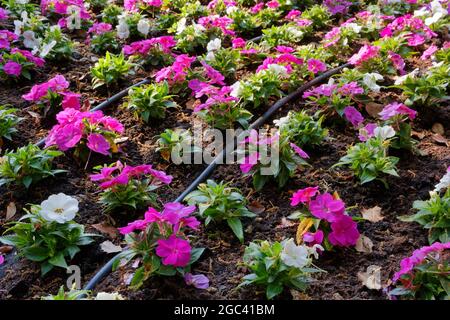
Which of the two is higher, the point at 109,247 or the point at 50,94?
the point at 50,94

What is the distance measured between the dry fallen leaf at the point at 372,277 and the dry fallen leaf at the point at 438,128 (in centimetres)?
135

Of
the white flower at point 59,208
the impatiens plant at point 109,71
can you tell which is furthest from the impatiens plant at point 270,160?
the impatiens plant at point 109,71

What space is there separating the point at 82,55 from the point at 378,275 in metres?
3.15

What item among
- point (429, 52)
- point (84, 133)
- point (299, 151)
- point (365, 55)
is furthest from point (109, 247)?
point (429, 52)

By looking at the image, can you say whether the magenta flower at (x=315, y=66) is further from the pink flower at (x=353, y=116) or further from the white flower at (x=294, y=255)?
the white flower at (x=294, y=255)

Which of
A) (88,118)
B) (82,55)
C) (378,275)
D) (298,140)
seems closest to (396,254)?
(378,275)

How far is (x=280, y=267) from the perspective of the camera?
215cm

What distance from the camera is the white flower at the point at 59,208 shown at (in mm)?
2362

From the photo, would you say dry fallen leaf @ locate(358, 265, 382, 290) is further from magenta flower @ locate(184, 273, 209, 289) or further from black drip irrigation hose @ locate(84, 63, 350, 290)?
black drip irrigation hose @ locate(84, 63, 350, 290)

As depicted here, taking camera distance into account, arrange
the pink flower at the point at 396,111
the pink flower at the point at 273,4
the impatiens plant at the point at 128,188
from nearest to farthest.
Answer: the impatiens plant at the point at 128,188, the pink flower at the point at 396,111, the pink flower at the point at 273,4

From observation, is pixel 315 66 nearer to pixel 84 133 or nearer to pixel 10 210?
pixel 84 133

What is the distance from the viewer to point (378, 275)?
7.61 feet

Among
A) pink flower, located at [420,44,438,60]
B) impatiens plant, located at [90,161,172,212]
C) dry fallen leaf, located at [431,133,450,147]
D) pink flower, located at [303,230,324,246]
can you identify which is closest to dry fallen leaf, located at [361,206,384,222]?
pink flower, located at [303,230,324,246]

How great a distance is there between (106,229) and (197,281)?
63 cm
